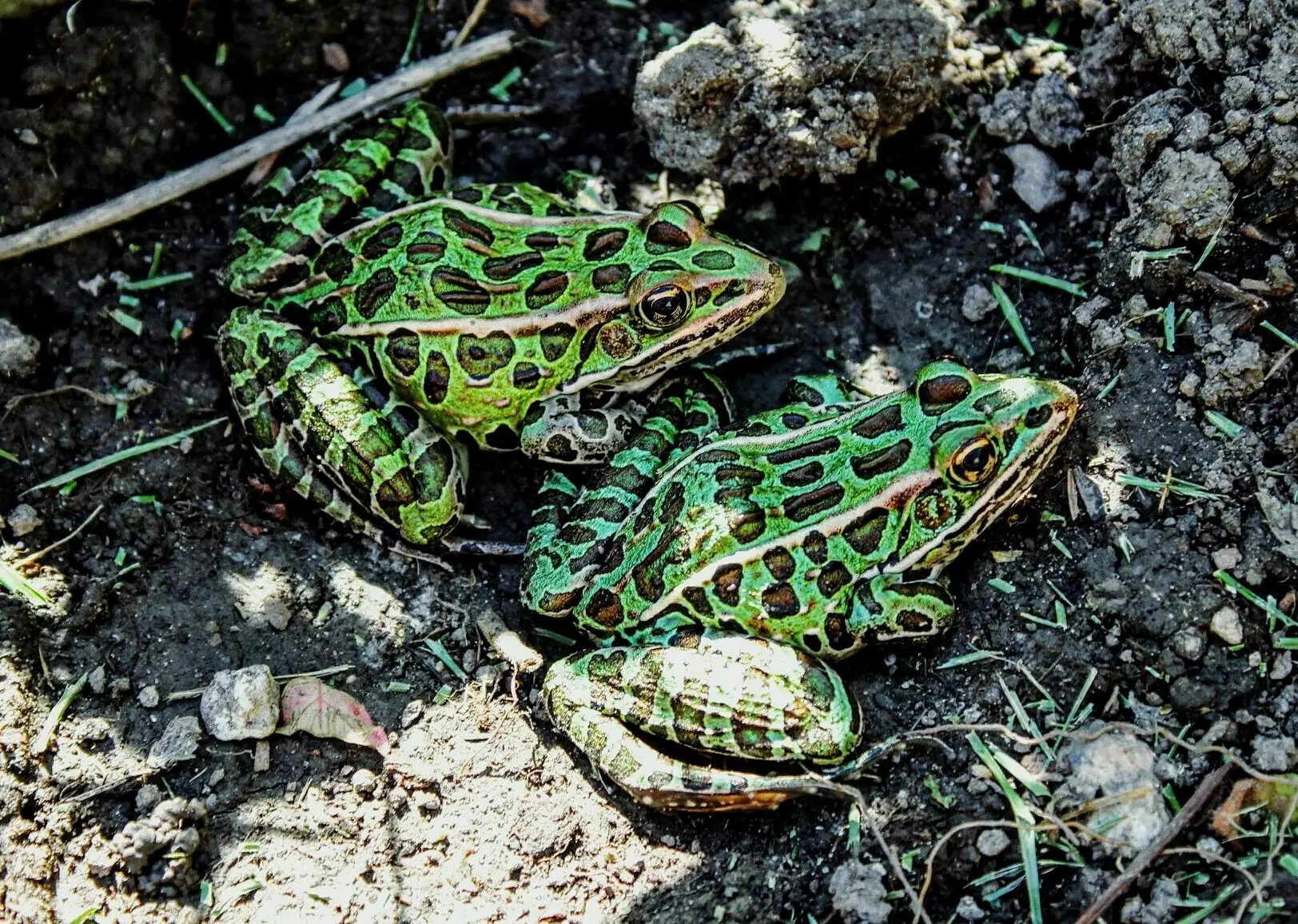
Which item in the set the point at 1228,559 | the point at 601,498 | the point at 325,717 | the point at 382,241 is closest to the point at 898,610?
the point at 1228,559

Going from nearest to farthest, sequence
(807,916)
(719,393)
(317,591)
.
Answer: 1. (807,916)
2. (317,591)
3. (719,393)

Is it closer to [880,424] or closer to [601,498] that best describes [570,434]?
[601,498]

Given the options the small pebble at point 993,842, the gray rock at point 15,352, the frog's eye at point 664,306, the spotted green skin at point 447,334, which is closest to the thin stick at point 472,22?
the spotted green skin at point 447,334

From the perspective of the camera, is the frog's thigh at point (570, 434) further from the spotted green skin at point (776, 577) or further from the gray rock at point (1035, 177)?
the gray rock at point (1035, 177)

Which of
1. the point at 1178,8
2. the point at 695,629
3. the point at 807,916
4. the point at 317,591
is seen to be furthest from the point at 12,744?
the point at 1178,8

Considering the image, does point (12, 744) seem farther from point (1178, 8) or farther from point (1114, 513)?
point (1178, 8)

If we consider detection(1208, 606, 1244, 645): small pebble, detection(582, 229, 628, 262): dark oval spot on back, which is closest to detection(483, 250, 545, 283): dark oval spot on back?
detection(582, 229, 628, 262): dark oval spot on back

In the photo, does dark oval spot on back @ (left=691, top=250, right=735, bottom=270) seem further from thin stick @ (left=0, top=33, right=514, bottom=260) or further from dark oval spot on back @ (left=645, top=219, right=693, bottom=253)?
thin stick @ (left=0, top=33, right=514, bottom=260)

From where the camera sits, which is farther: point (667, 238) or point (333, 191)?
point (333, 191)
